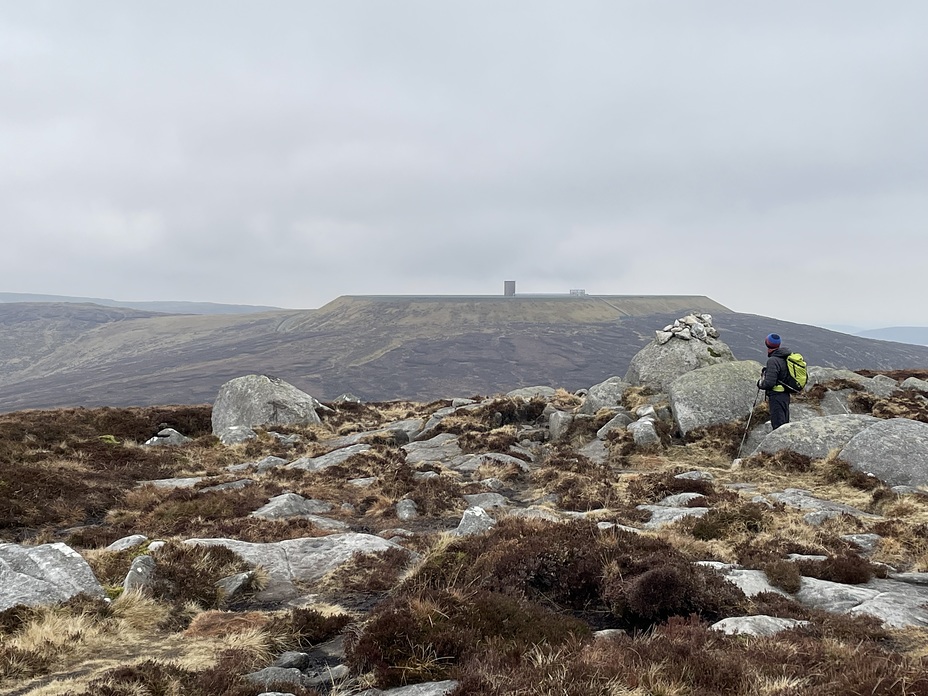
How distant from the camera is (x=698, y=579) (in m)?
7.37

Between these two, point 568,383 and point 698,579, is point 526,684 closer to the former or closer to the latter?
point 698,579

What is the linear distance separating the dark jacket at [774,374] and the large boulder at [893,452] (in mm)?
3171

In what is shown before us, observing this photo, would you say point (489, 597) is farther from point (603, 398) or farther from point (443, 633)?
point (603, 398)

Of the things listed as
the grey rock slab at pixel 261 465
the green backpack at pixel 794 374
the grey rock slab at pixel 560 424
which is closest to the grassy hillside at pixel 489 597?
the green backpack at pixel 794 374

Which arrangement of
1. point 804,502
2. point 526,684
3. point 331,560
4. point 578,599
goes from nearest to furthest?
point 526,684 < point 578,599 < point 331,560 < point 804,502

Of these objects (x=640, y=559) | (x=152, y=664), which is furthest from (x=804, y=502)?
(x=152, y=664)

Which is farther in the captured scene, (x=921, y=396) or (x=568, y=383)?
(x=568, y=383)

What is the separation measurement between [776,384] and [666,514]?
990 centimetres

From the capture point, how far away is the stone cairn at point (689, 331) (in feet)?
98.8

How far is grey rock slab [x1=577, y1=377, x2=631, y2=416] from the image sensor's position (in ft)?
90.6

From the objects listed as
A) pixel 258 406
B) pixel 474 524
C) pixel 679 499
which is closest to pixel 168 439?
Result: pixel 258 406

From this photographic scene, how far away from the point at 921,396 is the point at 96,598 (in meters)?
32.3

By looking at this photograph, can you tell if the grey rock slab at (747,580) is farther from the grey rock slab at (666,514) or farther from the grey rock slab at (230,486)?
the grey rock slab at (230,486)

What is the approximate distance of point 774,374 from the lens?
19.9 meters
